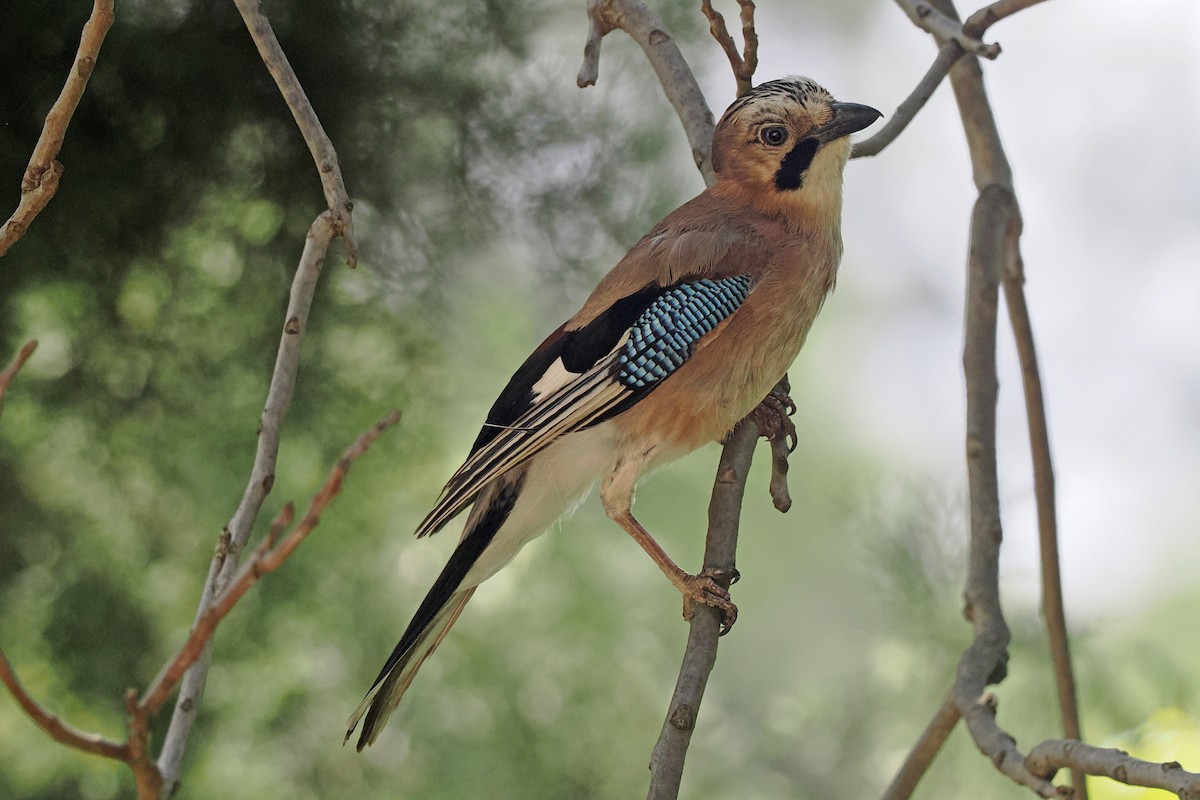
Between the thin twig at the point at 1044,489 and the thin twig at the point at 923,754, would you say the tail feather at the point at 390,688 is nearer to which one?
the thin twig at the point at 923,754

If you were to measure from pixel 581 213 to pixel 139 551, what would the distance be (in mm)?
1144

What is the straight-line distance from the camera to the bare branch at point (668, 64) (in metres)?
2.29

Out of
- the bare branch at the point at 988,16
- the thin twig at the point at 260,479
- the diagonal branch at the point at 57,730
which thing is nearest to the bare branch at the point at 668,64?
the bare branch at the point at 988,16

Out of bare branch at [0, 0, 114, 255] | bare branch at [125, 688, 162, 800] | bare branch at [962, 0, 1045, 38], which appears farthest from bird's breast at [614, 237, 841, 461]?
bare branch at [125, 688, 162, 800]

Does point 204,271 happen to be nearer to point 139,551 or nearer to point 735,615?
point 139,551

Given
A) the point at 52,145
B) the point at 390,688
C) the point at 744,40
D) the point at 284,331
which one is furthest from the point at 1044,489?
the point at 52,145

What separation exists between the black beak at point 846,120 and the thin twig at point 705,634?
Answer: 0.54 meters

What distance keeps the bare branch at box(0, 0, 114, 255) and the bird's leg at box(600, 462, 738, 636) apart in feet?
3.29

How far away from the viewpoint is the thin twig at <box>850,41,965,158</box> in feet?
6.98

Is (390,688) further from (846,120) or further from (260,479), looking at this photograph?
(846,120)

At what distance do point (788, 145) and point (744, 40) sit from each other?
221 mm

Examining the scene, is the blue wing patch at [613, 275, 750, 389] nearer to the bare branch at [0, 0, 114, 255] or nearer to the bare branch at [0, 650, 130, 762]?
the bare branch at [0, 0, 114, 255]

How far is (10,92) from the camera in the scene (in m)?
2.30

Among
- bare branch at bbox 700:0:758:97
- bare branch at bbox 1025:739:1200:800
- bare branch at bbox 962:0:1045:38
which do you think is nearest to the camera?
bare branch at bbox 1025:739:1200:800
